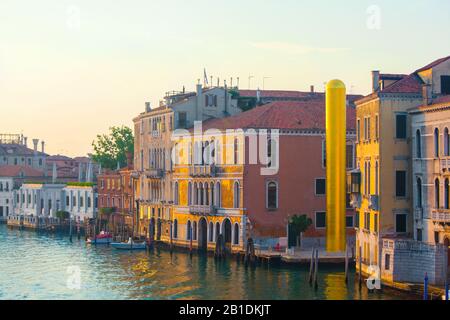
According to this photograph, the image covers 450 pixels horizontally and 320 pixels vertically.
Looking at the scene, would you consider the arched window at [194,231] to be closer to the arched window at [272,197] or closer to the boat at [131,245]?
the boat at [131,245]

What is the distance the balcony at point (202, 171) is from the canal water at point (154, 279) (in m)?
4.30

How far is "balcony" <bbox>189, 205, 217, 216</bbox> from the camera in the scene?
5104 centimetres

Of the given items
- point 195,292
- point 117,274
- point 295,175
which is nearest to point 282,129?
point 295,175

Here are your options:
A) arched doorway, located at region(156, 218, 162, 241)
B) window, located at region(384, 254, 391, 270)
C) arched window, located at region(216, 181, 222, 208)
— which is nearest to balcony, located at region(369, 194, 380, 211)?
window, located at region(384, 254, 391, 270)

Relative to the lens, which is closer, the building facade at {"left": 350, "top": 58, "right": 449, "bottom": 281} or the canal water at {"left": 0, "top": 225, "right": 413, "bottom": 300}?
the canal water at {"left": 0, "top": 225, "right": 413, "bottom": 300}

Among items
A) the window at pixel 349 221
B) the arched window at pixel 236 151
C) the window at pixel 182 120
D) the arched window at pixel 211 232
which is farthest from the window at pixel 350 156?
the window at pixel 182 120

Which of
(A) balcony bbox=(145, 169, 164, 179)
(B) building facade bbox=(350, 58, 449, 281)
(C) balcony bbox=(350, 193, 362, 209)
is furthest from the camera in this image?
(A) balcony bbox=(145, 169, 164, 179)

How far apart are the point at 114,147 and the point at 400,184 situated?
5473 cm

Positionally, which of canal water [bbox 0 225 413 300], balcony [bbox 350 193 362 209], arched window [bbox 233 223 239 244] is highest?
balcony [bbox 350 193 362 209]

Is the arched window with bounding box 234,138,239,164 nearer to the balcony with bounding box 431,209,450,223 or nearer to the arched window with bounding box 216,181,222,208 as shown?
the arched window with bounding box 216,181,222,208

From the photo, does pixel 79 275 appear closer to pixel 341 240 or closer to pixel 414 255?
pixel 341 240

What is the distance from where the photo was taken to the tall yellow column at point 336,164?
43062 mm

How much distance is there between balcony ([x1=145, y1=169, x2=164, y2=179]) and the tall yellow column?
17141 millimetres

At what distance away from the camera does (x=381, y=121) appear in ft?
115
